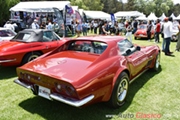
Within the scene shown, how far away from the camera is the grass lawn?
10.8 feet

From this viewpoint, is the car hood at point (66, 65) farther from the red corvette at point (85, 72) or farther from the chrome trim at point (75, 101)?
the chrome trim at point (75, 101)

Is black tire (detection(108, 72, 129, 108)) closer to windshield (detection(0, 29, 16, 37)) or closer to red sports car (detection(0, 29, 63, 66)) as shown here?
red sports car (detection(0, 29, 63, 66))

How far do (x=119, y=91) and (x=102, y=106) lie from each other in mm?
462

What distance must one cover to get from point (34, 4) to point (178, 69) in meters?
15.3

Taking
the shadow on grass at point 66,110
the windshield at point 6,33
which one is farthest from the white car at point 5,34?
the shadow on grass at point 66,110

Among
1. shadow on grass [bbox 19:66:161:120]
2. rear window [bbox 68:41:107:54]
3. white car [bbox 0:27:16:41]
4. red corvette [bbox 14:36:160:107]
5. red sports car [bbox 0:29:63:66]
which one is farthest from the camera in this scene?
white car [bbox 0:27:16:41]

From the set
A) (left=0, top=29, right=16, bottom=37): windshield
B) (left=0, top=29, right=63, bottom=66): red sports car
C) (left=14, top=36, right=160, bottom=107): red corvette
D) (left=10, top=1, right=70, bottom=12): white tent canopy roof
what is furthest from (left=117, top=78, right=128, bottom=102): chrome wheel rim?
(left=10, top=1, right=70, bottom=12): white tent canopy roof

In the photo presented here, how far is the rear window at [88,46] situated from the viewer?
12.6 feet

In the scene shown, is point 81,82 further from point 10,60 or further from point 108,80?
point 10,60

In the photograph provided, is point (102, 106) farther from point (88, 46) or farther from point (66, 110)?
point (88, 46)

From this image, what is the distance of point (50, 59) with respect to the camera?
381 centimetres

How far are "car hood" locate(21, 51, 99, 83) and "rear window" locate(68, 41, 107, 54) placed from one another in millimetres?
169

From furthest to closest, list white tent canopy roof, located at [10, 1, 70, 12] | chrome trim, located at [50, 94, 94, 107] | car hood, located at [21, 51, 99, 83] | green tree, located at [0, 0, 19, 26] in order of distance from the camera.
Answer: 1. green tree, located at [0, 0, 19, 26]
2. white tent canopy roof, located at [10, 1, 70, 12]
3. car hood, located at [21, 51, 99, 83]
4. chrome trim, located at [50, 94, 94, 107]

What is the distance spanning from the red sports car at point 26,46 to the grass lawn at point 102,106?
2.92ft
